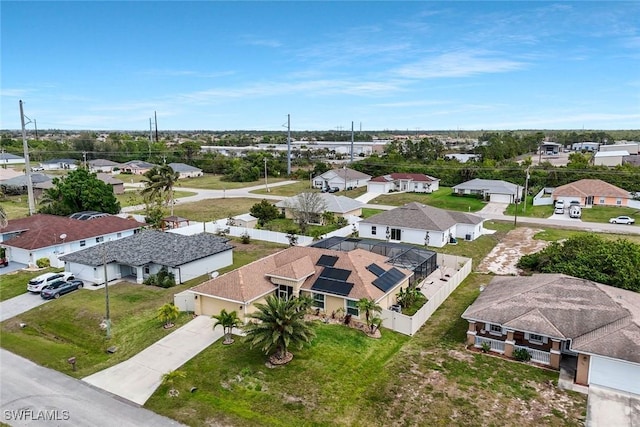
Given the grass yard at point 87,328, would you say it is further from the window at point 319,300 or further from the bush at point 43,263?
the window at point 319,300

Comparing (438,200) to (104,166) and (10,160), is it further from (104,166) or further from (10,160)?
(10,160)

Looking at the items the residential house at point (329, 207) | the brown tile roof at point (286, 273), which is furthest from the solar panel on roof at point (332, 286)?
the residential house at point (329, 207)

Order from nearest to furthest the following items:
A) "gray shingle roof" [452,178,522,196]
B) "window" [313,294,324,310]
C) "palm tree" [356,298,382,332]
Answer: "palm tree" [356,298,382,332] < "window" [313,294,324,310] < "gray shingle roof" [452,178,522,196]

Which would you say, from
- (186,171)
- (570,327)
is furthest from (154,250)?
(186,171)

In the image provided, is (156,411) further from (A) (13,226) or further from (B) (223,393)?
(A) (13,226)

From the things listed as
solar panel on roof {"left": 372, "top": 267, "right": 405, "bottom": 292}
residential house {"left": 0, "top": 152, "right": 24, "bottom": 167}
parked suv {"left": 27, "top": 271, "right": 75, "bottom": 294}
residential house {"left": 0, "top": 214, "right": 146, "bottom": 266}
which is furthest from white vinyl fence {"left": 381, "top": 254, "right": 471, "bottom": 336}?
residential house {"left": 0, "top": 152, "right": 24, "bottom": 167}

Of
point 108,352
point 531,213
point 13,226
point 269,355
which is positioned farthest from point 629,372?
point 13,226

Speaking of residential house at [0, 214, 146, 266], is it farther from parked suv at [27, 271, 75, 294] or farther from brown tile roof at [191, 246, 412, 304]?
brown tile roof at [191, 246, 412, 304]
